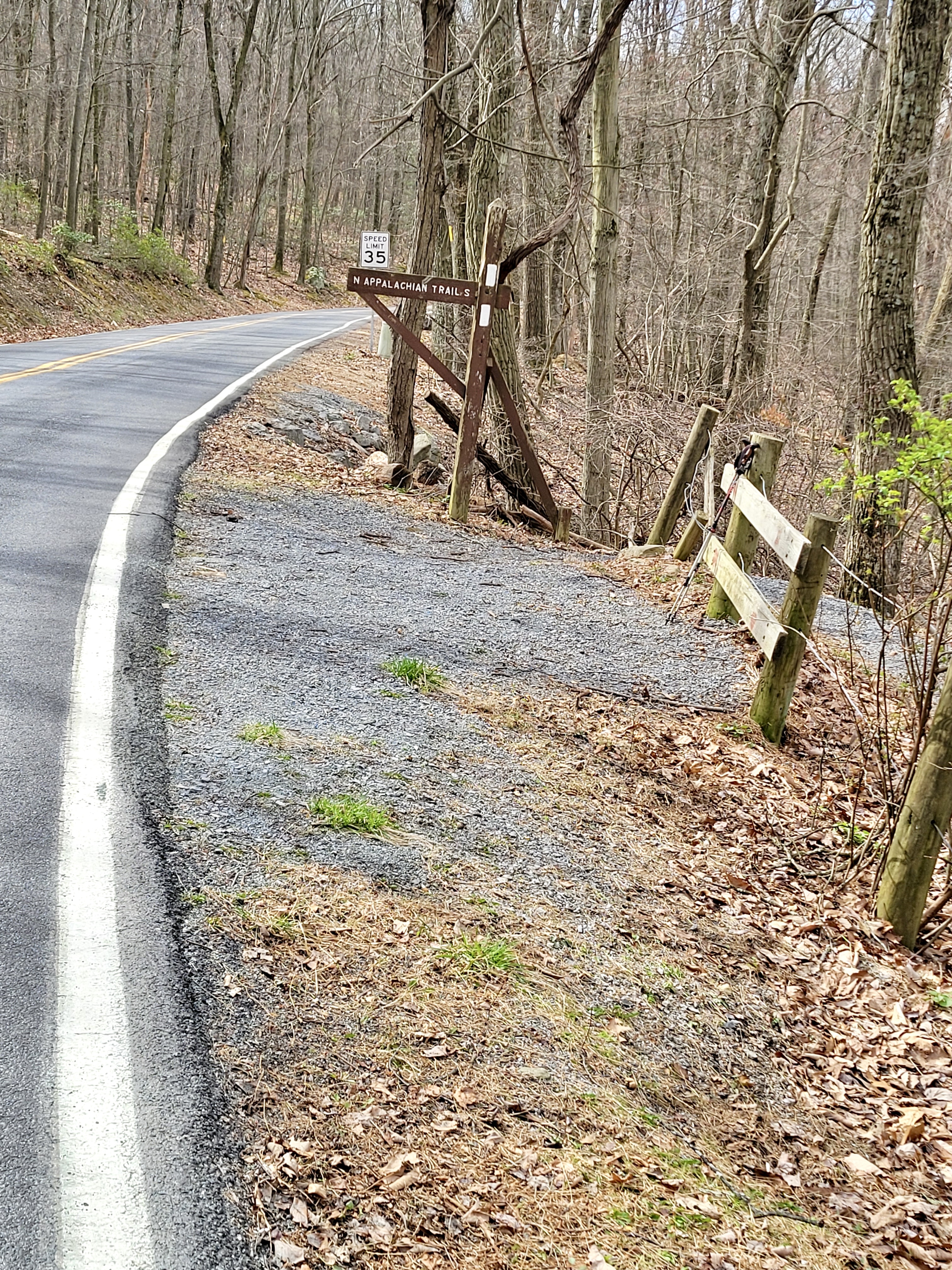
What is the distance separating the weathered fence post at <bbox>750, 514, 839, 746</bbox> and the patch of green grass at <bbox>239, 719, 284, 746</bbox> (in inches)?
125

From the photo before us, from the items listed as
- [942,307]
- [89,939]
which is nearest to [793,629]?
[89,939]

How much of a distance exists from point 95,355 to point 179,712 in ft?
47.8

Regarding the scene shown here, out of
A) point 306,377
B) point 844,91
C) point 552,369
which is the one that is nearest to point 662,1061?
point 306,377

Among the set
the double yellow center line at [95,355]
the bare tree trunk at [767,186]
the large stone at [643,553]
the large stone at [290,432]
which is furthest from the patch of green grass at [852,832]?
the double yellow center line at [95,355]

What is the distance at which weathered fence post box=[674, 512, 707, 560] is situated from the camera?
9.41 meters

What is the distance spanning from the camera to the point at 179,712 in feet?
15.2

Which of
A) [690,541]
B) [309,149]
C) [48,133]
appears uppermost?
[309,149]

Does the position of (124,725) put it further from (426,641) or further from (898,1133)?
(898,1133)

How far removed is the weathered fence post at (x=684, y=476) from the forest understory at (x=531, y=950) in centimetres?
291

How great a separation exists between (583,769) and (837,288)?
103 ft

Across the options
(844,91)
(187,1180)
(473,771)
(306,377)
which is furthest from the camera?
(844,91)

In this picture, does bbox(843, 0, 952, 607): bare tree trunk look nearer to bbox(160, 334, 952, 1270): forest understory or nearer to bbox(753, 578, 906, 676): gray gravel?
bbox(753, 578, 906, 676): gray gravel

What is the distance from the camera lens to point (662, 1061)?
11.8ft

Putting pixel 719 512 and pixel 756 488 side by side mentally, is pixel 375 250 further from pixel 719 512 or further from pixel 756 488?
pixel 756 488
